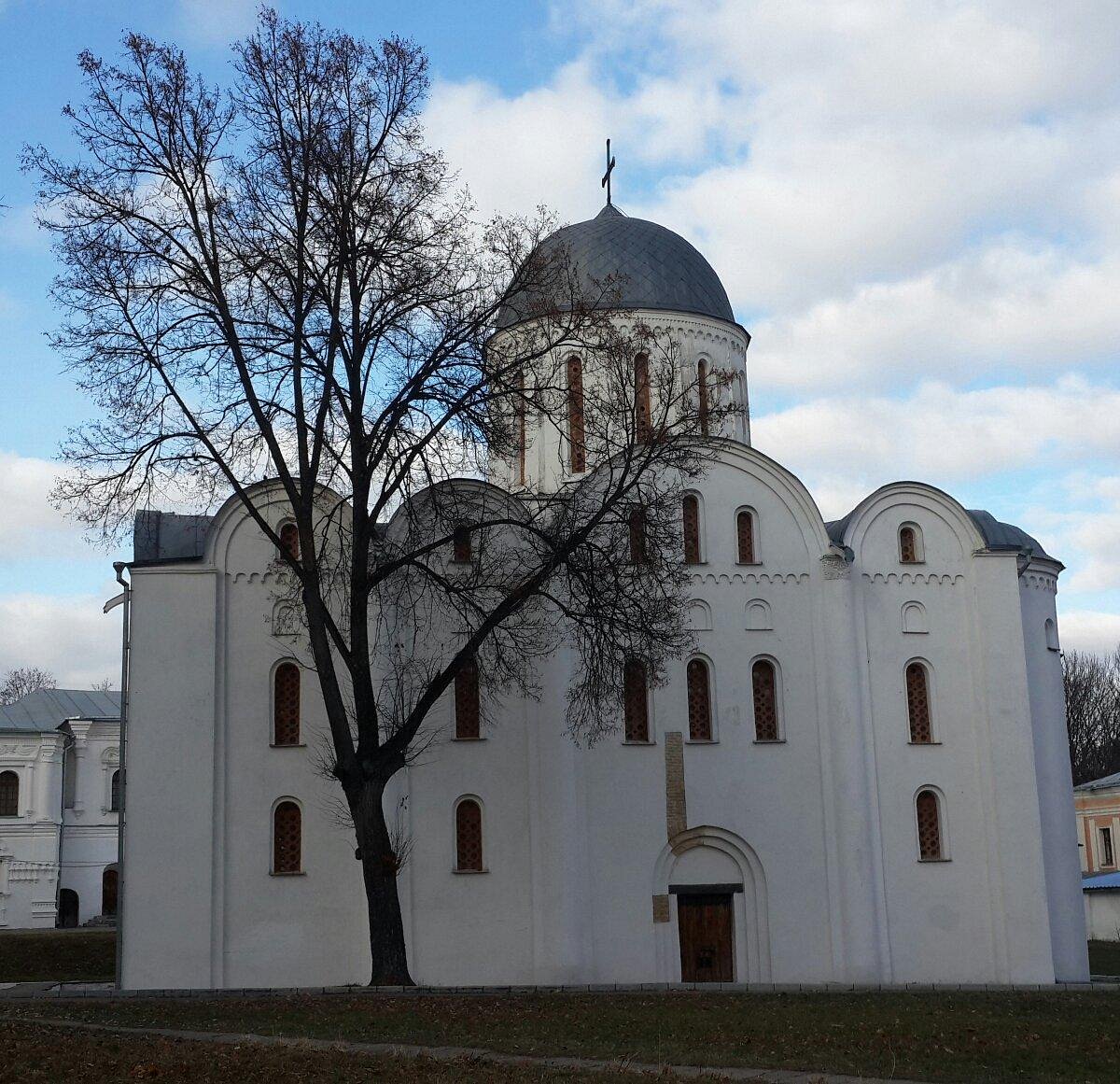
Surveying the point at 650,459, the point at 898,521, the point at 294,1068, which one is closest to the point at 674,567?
the point at 650,459

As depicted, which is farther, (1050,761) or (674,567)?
(1050,761)

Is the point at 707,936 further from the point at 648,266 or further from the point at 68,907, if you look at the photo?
the point at 68,907

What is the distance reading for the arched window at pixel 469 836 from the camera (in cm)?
2349

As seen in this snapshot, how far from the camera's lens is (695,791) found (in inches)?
958

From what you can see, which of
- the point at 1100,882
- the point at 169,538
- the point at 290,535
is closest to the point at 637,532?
the point at 290,535

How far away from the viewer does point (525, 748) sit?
78.4 ft

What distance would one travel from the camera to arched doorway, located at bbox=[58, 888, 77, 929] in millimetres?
45031

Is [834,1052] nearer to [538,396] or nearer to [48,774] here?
[538,396]

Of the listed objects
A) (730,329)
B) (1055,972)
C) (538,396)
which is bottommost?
(1055,972)

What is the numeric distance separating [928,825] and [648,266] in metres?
12.0

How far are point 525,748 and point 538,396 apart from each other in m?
6.41

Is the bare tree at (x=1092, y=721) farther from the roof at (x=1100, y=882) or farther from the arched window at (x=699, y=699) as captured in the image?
the arched window at (x=699, y=699)

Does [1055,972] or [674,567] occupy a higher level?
[674,567]

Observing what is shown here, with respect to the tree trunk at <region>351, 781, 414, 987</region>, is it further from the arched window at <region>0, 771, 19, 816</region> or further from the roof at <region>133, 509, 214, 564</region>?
the arched window at <region>0, 771, 19, 816</region>
